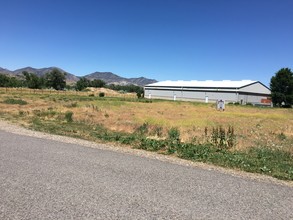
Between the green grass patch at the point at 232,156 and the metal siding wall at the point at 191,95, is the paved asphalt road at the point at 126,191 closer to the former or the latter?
the green grass patch at the point at 232,156

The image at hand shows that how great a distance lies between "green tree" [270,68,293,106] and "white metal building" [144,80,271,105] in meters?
5.09

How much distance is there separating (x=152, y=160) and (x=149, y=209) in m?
3.61

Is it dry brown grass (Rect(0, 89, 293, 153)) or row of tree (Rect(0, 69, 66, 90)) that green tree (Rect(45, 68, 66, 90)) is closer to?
row of tree (Rect(0, 69, 66, 90))

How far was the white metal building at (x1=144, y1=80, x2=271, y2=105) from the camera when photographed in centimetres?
7684

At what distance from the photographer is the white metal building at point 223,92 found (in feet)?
252

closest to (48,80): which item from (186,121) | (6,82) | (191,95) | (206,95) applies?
(6,82)

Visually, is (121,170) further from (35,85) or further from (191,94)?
(35,85)

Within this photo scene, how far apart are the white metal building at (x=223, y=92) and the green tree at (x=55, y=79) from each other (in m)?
55.2

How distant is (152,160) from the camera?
8.11 m

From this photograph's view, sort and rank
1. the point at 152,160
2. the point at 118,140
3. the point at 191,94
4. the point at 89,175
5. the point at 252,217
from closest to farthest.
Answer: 1. the point at 252,217
2. the point at 89,175
3. the point at 152,160
4. the point at 118,140
5. the point at 191,94

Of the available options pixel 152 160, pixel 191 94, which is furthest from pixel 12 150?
pixel 191 94

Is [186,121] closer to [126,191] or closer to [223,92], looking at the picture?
[126,191]

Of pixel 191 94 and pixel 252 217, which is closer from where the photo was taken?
pixel 252 217


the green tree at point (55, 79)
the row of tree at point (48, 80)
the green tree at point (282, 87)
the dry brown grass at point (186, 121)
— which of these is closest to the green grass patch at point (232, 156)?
the dry brown grass at point (186, 121)
